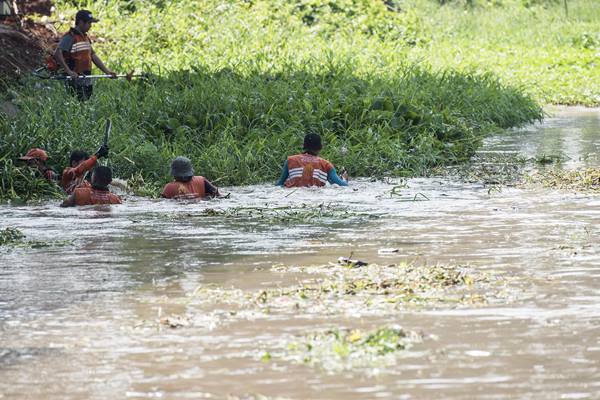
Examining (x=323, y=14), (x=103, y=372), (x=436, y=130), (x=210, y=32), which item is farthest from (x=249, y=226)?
(x=323, y=14)

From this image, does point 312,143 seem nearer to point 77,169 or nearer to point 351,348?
point 77,169

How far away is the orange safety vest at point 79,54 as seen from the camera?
1734cm

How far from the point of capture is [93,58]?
684 inches

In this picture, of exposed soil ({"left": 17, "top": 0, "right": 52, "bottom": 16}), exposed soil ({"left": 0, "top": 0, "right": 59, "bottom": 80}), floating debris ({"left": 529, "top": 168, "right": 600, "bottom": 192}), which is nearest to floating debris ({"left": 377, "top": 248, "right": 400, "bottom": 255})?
floating debris ({"left": 529, "top": 168, "right": 600, "bottom": 192})

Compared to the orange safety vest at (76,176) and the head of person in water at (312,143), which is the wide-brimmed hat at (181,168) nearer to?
the orange safety vest at (76,176)

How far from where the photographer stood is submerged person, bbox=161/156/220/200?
12.5m

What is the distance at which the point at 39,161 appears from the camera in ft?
43.0

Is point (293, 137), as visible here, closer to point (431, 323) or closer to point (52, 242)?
point (52, 242)

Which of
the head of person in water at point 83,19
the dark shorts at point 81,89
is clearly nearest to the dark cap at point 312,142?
the dark shorts at point 81,89

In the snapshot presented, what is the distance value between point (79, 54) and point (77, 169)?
5186 millimetres

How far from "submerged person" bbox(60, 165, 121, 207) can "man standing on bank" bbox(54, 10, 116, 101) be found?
516 cm

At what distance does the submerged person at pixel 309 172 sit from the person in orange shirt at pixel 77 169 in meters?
2.03

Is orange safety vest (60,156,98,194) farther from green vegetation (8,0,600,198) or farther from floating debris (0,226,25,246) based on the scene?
floating debris (0,226,25,246)

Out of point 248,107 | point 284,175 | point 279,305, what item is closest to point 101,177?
point 284,175
